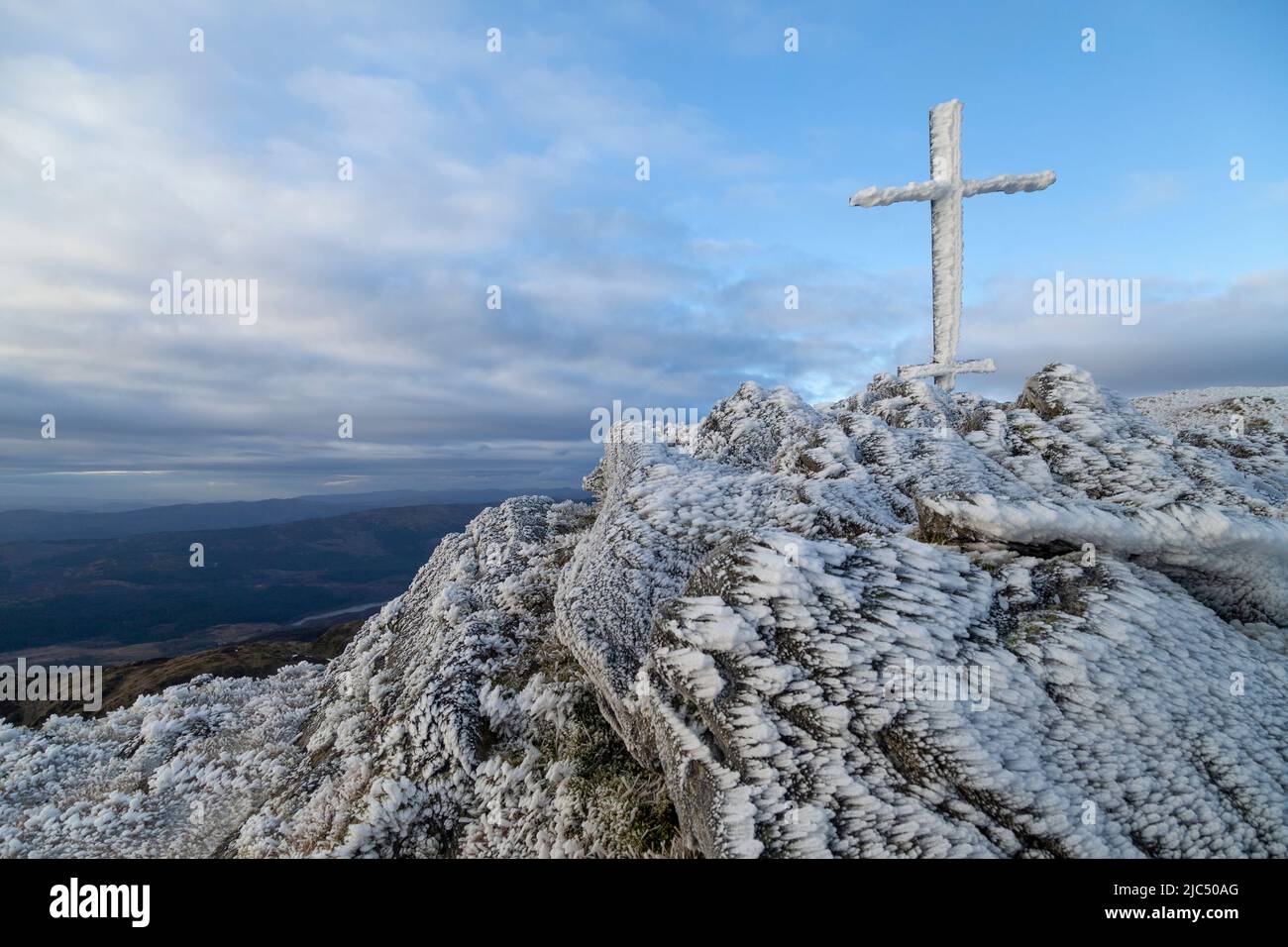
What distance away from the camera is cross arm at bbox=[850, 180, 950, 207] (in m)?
21.9

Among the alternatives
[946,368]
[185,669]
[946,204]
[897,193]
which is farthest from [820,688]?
[185,669]

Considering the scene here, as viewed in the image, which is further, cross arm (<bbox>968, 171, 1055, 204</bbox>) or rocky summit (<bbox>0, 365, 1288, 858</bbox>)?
cross arm (<bbox>968, 171, 1055, 204</bbox>)

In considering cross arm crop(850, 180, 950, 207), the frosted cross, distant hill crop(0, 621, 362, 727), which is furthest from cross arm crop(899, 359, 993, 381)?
distant hill crop(0, 621, 362, 727)

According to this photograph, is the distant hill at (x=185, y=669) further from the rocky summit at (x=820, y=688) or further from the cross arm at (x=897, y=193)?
the cross arm at (x=897, y=193)

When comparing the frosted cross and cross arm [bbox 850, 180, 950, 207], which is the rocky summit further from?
cross arm [bbox 850, 180, 950, 207]

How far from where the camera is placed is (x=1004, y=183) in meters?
22.1

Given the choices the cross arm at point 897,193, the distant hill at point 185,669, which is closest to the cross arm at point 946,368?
the cross arm at point 897,193

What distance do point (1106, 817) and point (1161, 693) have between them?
6.49 ft

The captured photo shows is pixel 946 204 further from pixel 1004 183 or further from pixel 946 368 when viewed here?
pixel 946 368

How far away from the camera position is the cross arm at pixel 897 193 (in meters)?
21.9

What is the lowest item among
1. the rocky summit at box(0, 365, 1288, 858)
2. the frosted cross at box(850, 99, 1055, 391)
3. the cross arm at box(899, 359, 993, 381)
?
the rocky summit at box(0, 365, 1288, 858)
